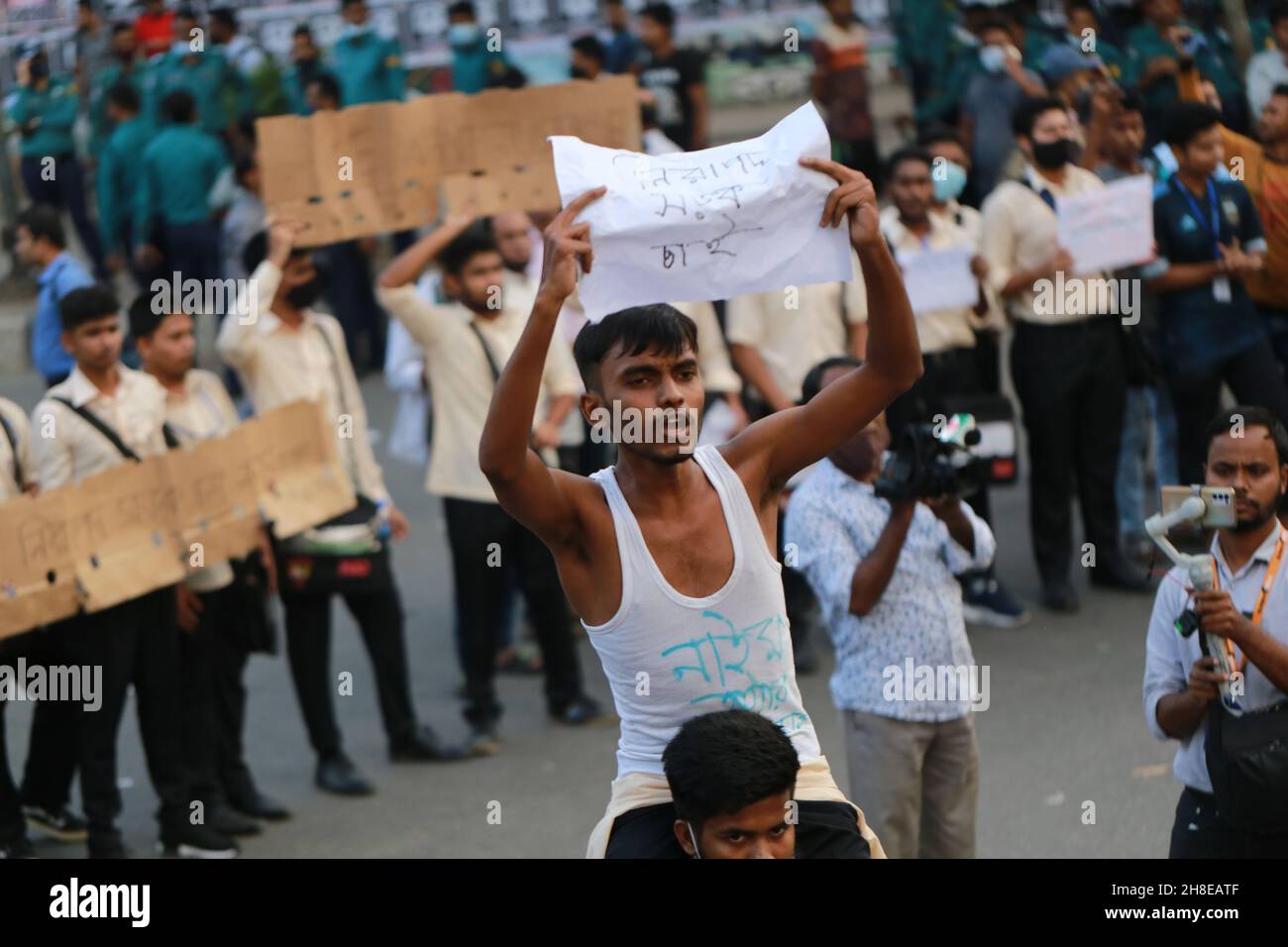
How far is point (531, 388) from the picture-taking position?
370 centimetres

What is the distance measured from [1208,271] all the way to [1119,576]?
1.47 metres

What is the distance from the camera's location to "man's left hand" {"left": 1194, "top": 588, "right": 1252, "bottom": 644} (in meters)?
4.39

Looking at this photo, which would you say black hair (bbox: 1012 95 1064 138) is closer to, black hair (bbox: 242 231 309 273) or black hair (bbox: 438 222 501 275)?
black hair (bbox: 438 222 501 275)

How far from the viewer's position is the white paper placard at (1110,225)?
337 inches

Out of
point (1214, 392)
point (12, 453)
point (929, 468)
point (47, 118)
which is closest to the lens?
point (929, 468)

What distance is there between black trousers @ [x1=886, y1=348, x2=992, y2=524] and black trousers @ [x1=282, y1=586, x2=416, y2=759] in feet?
7.92

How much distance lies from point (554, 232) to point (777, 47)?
11959mm

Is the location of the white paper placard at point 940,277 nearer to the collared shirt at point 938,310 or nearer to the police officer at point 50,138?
the collared shirt at point 938,310

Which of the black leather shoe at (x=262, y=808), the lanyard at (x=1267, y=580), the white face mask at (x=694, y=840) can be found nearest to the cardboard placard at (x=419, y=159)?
the black leather shoe at (x=262, y=808)

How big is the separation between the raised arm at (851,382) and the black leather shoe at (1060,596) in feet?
16.8

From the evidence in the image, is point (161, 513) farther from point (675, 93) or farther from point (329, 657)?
point (675, 93)

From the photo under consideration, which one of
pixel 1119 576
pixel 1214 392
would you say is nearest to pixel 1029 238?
pixel 1214 392

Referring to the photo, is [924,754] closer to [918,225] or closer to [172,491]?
[172,491]

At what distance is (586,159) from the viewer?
3.84 meters
